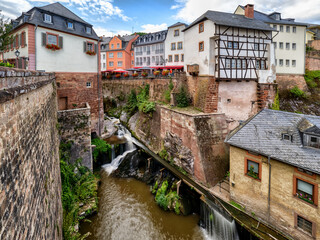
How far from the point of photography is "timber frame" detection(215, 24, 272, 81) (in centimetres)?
1634

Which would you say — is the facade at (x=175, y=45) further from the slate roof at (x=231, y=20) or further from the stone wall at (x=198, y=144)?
the stone wall at (x=198, y=144)

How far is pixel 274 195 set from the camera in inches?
391

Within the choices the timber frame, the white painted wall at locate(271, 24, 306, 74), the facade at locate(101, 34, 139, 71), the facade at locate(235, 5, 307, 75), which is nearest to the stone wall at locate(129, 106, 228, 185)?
the timber frame

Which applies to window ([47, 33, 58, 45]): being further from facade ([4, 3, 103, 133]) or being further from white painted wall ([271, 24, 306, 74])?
white painted wall ([271, 24, 306, 74])

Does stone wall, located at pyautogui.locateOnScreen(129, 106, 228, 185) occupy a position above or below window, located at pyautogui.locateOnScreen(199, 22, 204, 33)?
below

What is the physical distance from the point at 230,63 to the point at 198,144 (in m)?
7.39

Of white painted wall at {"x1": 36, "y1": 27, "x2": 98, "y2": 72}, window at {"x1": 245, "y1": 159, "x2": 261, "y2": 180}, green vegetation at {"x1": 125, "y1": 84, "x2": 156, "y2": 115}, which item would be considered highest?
white painted wall at {"x1": 36, "y1": 27, "x2": 98, "y2": 72}

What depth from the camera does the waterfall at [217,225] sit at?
36.8 ft

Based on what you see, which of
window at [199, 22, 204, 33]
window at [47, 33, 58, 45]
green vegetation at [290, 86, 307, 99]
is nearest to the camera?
window at [47, 33, 58, 45]

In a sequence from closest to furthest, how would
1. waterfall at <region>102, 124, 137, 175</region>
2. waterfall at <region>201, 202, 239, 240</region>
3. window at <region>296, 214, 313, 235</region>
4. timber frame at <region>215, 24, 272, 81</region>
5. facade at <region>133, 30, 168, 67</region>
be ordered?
window at <region>296, 214, 313, 235</region>
waterfall at <region>201, 202, 239, 240</region>
timber frame at <region>215, 24, 272, 81</region>
waterfall at <region>102, 124, 137, 175</region>
facade at <region>133, 30, 168, 67</region>

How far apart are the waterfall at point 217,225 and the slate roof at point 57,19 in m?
17.6

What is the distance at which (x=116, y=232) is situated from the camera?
38.5 feet

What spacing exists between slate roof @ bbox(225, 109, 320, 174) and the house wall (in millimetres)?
423

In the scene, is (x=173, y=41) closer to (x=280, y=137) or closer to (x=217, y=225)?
(x=280, y=137)
